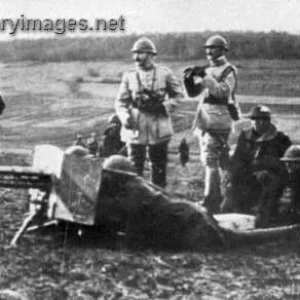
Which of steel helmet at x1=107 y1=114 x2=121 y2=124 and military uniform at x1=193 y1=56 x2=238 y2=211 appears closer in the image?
military uniform at x1=193 y1=56 x2=238 y2=211

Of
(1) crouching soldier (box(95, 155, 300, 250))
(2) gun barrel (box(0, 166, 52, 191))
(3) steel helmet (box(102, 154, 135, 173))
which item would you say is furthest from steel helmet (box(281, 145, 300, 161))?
(2) gun barrel (box(0, 166, 52, 191))

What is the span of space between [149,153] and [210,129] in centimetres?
43

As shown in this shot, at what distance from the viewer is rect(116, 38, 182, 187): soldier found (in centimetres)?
417

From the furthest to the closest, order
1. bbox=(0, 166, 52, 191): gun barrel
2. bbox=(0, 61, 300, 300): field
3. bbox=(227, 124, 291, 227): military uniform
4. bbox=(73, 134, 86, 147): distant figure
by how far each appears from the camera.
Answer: bbox=(73, 134, 86, 147): distant figure
bbox=(227, 124, 291, 227): military uniform
bbox=(0, 166, 52, 191): gun barrel
bbox=(0, 61, 300, 300): field

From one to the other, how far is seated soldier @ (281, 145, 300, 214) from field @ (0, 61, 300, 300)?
15 centimetres

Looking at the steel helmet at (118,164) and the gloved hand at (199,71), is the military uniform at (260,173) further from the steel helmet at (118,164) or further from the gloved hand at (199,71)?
the steel helmet at (118,164)

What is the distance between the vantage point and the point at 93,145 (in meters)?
4.23

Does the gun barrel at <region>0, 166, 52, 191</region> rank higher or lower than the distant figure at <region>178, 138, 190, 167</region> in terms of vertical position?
lower

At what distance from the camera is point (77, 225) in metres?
3.71

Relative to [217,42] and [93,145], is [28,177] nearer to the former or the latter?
[93,145]

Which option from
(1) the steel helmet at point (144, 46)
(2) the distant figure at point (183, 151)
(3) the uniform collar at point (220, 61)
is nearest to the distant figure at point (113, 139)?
(2) the distant figure at point (183, 151)

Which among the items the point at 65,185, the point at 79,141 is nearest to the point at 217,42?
the point at 79,141

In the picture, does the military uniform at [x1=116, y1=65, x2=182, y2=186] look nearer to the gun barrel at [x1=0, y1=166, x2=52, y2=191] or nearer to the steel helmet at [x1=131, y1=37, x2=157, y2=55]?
the steel helmet at [x1=131, y1=37, x2=157, y2=55]

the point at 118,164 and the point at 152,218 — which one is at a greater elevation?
the point at 118,164
